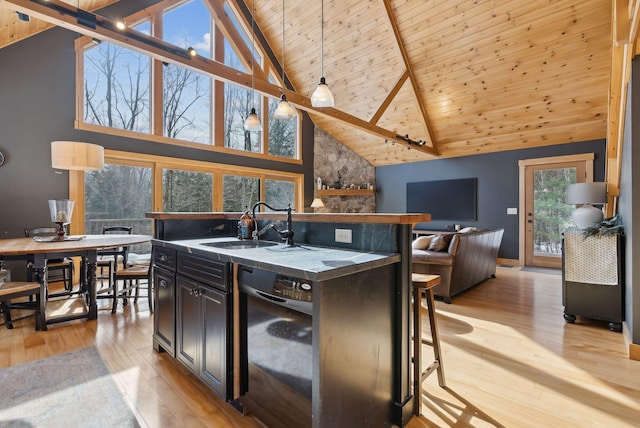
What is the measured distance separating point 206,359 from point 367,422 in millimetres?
999

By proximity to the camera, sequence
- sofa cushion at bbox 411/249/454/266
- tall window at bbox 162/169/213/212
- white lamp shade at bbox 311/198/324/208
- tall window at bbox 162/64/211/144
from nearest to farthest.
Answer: sofa cushion at bbox 411/249/454/266 → tall window at bbox 162/169/213/212 → tall window at bbox 162/64/211/144 → white lamp shade at bbox 311/198/324/208

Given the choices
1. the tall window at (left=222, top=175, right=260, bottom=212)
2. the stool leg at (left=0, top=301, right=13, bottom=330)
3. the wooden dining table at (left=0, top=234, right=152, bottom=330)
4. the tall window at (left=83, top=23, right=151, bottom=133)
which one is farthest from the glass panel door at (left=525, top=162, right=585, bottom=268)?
the stool leg at (left=0, top=301, right=13, bottom=330)

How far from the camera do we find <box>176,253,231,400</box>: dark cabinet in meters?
1.70

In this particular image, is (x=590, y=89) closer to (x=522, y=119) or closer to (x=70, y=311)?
(x=522, y=119)

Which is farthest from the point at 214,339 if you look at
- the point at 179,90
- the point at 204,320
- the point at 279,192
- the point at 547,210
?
the point at 547,210

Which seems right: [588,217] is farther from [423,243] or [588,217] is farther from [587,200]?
[423,243]

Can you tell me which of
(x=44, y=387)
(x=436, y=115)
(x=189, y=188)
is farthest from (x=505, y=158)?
(x=44, y=387)

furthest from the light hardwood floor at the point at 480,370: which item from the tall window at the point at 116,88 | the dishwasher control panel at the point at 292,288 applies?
the tall window at the point at 116,88

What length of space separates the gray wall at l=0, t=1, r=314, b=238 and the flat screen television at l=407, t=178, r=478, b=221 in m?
7.00

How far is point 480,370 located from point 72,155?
14.2 feet

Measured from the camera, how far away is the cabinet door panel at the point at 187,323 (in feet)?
6.38

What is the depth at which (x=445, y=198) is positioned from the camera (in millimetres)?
7691

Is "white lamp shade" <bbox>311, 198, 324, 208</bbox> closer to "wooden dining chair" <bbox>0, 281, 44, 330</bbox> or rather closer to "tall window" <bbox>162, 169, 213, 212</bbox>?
"tall window" <bbox>162, 169, 213, 212</bbox>

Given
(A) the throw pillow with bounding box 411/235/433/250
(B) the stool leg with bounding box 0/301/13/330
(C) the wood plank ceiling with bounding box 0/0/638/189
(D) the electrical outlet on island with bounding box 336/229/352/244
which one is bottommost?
(B) the stool leg with bounding box 0/301/13/330
